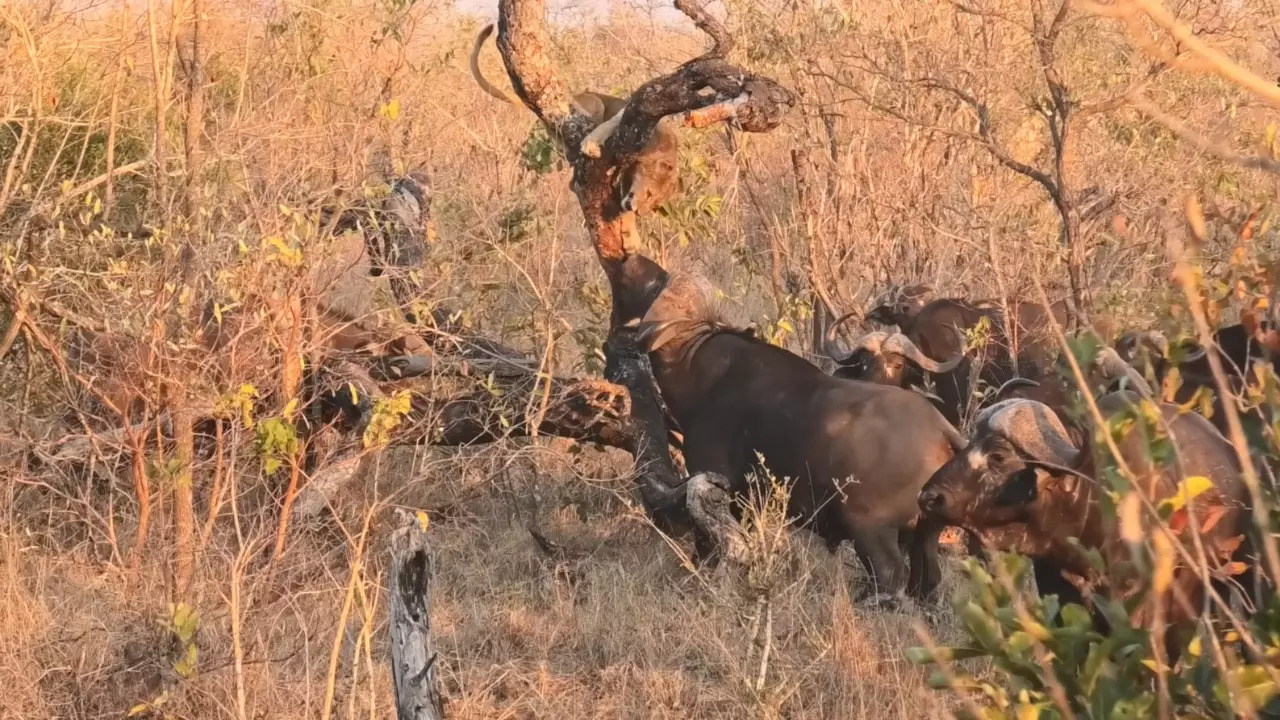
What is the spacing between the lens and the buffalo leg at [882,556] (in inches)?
264

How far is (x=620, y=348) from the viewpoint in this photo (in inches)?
300

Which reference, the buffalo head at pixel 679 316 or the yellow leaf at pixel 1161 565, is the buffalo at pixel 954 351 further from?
the yellow leaf at pixel 1161 565

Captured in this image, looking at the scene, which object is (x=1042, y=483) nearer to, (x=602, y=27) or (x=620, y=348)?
(x=620, y=348)

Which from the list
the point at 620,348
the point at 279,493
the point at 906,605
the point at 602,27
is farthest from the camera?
the point at 602,27

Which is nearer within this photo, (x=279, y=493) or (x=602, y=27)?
(x=279, y=493)

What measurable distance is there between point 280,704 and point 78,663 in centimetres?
83

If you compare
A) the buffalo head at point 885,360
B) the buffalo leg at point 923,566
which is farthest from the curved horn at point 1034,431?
the buffalo head at point 885,360

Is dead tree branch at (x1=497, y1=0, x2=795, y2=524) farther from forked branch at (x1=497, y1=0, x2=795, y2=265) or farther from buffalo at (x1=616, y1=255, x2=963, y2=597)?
buffalo at (x1=616, y1=255, x2=963, y2=597)

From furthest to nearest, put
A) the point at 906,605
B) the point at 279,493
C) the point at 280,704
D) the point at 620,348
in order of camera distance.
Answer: the point at 620,348 < the point at 279,493 < the point at 906,605 < the point at 280,704

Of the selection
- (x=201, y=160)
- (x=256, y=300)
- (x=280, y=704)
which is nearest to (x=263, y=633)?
(x=280, y=704)

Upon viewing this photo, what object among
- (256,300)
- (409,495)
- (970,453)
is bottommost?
(409,495)

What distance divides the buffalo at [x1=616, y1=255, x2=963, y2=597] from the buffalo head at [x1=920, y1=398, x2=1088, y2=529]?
1.35 metres

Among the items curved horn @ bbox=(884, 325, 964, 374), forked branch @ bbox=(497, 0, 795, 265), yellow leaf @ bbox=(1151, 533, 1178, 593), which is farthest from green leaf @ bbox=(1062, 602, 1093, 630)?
curved horn @ bbox=(884, 325, 964, 374)

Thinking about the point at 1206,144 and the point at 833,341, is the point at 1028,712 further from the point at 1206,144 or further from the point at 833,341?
the point at 833,341
